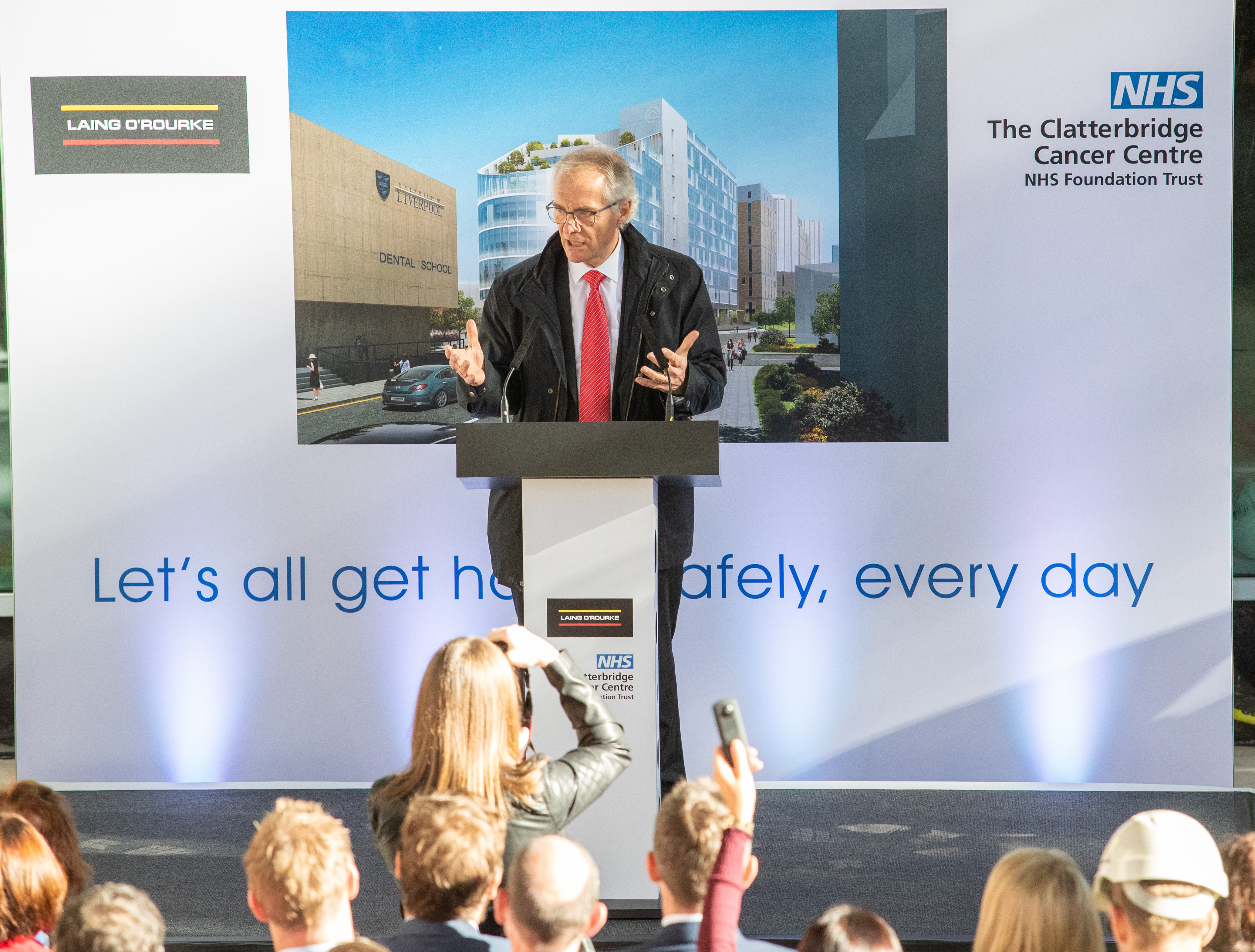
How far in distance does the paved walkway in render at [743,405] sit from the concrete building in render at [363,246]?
3.61 ft

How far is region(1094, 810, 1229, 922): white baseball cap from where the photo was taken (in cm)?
156

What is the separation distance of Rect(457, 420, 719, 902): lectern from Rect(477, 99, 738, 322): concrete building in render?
1937mm

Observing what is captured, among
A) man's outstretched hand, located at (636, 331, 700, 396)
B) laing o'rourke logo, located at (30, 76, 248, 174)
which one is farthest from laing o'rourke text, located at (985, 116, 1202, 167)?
laing o'rourke logo, located at (30, 76, 248, 174)

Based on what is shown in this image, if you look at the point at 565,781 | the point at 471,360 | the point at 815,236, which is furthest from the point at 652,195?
the point at 565,781

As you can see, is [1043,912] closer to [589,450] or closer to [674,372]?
[589,450]

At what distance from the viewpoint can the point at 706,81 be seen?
423 cm

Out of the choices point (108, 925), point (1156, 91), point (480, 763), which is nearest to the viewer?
point (108, 925)

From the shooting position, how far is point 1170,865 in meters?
1.56

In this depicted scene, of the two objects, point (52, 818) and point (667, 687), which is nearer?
point (52, 818)

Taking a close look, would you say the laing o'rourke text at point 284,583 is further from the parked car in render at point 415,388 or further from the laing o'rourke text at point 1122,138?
the laing o'rourke text at point 1122,138

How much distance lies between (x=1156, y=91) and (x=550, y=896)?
3.83m

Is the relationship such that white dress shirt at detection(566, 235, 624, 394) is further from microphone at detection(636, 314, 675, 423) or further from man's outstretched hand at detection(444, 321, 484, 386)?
man's outstretched hand at detection(444, 321, 484, 386)

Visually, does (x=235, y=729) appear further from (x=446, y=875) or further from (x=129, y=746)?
(x=446, y=875)

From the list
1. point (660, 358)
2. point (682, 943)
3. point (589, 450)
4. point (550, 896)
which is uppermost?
point (660, 358)
